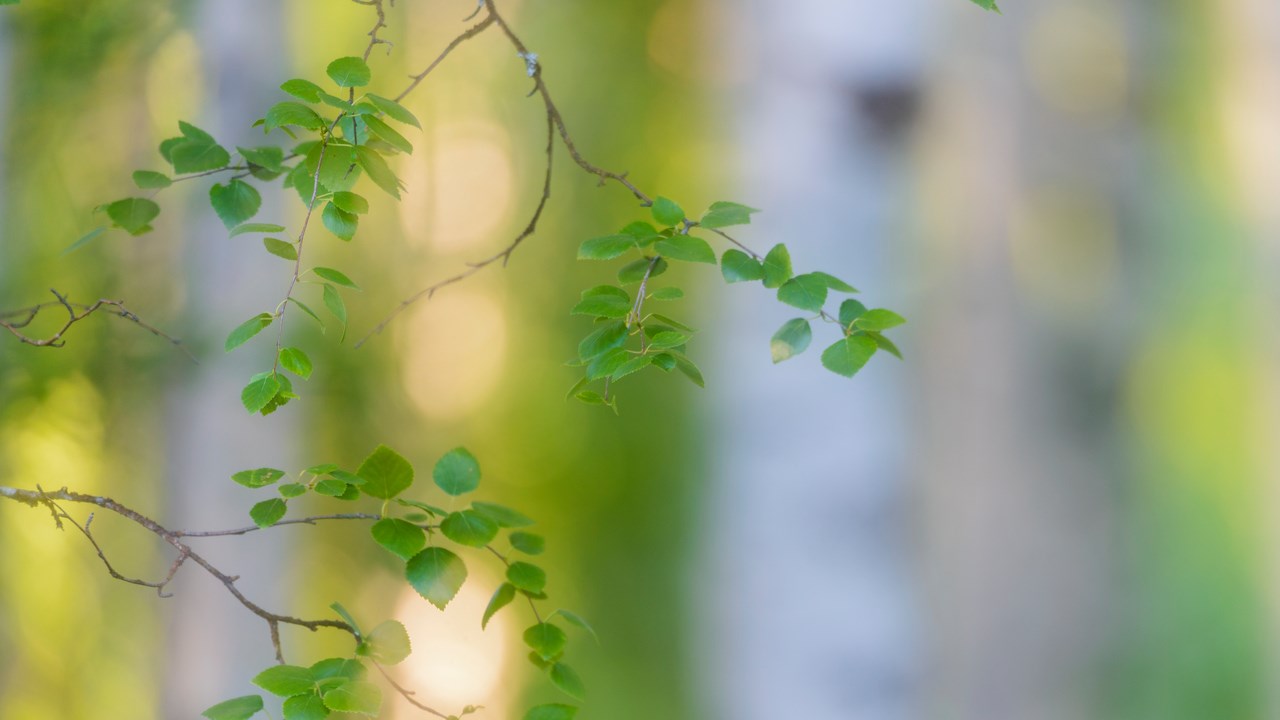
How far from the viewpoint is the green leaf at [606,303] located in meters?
0.42

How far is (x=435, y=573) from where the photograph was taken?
432 mm

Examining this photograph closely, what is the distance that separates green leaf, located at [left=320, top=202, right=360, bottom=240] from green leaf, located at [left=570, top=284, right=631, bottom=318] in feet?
0.33

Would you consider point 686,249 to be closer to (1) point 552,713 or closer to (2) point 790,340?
(2) point 790,340

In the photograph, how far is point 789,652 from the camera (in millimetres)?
994

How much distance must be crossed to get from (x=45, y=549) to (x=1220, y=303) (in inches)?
182

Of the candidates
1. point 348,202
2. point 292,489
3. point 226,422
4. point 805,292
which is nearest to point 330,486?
point 292,489

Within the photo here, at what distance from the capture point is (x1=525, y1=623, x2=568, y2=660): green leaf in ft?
1.56

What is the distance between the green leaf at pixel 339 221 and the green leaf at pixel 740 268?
16 centimetres

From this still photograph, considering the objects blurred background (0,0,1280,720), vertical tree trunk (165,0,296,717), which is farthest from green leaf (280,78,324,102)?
vertical tree trunk (165,0,296,717)

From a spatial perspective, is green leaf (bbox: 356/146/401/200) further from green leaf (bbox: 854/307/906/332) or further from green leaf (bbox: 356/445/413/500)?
green leaf (bbox: 854/307/906/332)

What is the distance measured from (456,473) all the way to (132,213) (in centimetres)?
24

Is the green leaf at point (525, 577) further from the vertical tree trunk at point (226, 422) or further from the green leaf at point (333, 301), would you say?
the vertical tree trunk at point (226, 422)

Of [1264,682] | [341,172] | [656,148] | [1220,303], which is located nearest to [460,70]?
[656,148]

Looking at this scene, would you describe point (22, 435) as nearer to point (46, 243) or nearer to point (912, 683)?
point (46, 243)
